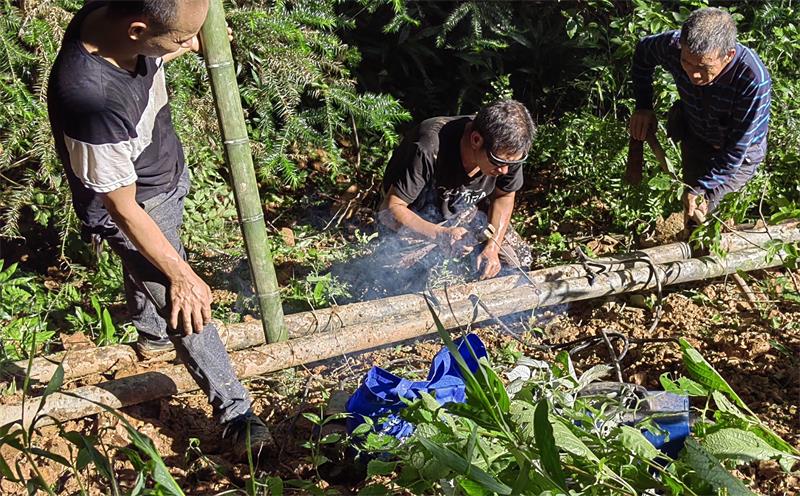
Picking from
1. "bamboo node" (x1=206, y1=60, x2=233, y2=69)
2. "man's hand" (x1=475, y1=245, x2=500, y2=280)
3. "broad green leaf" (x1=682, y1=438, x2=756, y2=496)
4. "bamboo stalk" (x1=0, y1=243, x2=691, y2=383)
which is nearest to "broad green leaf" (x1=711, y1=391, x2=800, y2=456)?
"broad green leaf" (x1=682, y1=438, x2=756, y2=496)

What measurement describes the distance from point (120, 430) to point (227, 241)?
85.3 inches

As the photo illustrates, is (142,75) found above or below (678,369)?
above

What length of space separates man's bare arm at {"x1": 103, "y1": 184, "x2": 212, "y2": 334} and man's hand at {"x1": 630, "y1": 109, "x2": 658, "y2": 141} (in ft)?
9.62

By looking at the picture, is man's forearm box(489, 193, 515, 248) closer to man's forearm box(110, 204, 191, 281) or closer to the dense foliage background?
the dense foliage background

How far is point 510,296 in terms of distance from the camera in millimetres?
4090

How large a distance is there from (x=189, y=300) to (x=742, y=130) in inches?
117

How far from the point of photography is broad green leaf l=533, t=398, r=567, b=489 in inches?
73.7

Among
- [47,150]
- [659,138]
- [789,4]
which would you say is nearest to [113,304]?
[47,150]

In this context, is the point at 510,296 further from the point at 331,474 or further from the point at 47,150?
the point at 47,150

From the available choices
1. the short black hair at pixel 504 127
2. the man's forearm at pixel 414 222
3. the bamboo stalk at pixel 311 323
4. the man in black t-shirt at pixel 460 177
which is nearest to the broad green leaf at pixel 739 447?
the bamboo stalk at pixel 311 323

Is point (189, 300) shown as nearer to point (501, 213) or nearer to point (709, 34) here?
point (501, 213)

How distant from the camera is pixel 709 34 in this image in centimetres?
404

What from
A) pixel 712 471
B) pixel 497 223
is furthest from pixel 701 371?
pixel 497 223

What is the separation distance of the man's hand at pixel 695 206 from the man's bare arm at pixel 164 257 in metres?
2.69
